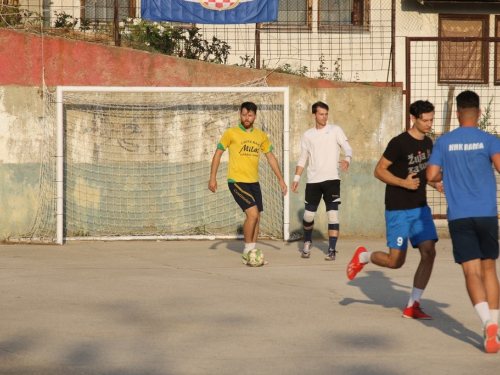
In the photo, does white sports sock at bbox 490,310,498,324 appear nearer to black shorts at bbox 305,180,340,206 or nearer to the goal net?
black shorts at bbox 305,180,340,206

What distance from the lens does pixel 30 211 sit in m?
12.9

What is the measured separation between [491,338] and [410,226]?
1.62 metres

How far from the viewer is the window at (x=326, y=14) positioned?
18203mm

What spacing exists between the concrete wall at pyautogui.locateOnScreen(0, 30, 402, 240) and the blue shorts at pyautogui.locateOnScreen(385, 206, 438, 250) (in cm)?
606

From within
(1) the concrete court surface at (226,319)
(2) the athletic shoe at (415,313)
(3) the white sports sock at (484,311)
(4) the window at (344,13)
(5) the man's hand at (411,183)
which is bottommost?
(1) the concrete court surface at (226,319)

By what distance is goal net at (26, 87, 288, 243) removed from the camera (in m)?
13.1

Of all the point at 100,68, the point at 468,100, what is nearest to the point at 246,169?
the point at 100,68

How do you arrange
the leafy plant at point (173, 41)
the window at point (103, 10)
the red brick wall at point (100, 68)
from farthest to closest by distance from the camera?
the window at point (103, 10) → the leafy plant at point (173, 41) → the red brick wall at point (100, 68)

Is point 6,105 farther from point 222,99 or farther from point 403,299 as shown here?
point 403,299

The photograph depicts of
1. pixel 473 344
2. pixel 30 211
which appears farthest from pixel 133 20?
pixel 473 344

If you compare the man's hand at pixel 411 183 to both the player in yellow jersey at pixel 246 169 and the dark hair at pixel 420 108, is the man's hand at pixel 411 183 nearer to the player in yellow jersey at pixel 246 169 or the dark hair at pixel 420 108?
the dark hair at pixel 420 108

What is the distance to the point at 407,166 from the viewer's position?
727cm

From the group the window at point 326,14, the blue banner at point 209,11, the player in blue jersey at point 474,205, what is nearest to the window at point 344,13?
the window at point 326,14

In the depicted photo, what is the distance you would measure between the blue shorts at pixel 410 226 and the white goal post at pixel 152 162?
5.82 metres
